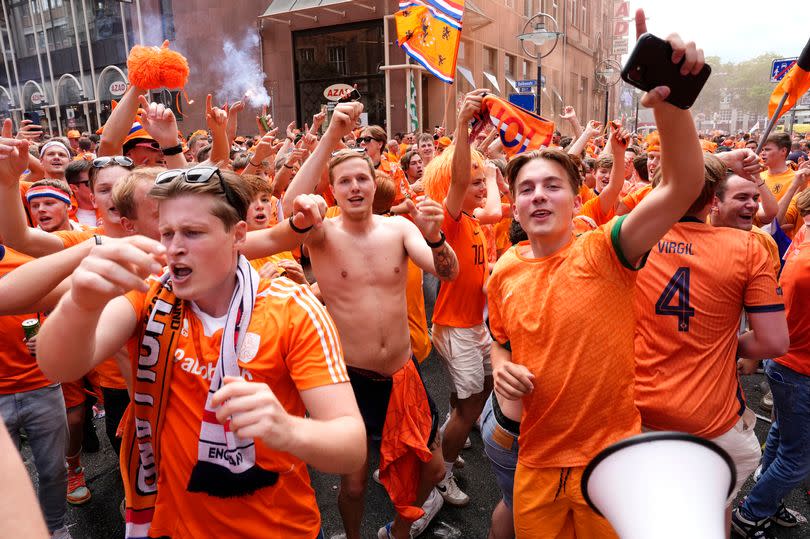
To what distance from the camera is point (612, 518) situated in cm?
130

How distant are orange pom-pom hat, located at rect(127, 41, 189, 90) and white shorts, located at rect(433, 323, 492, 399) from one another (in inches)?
111

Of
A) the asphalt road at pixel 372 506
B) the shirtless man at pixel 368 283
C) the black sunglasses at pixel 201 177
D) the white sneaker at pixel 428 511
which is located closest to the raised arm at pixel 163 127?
the shirtless man at pixel 368 283

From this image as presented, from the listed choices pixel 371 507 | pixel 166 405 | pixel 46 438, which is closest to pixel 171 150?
pixel 46 438

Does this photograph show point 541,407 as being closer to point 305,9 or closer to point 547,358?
point 547,358

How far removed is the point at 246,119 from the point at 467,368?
69.6ft

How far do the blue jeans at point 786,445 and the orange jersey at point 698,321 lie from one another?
2.88ft

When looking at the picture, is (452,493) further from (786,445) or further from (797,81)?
(797,81)

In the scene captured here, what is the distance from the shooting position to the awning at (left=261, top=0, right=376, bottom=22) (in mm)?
19484

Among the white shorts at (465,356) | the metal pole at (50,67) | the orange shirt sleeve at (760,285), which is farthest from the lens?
the metal pole at (50,67)

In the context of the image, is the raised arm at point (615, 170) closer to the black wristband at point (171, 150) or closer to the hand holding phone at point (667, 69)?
the hand holding phone at point (667, 69)

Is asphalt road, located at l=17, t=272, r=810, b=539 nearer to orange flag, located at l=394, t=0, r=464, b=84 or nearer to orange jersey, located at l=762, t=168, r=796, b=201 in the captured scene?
orange jersey, located at l=762, t=168, r=796, b=201

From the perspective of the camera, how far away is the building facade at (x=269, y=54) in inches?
801

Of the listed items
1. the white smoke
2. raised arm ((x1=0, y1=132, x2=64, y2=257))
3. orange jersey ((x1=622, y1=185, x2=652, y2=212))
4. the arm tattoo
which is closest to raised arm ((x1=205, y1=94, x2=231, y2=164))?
raised arm ((x1=0, y1=132, x2=64, y2=257))

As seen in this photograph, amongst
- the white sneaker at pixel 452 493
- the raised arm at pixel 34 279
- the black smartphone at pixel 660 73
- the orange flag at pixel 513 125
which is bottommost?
the white sneaker at pixel 452 493
